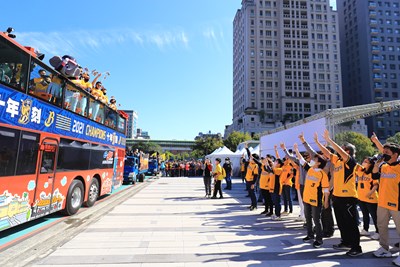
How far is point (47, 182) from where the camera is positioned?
649 cm

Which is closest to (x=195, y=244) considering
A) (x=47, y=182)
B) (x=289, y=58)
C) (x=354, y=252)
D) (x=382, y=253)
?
(x=354, y=252)

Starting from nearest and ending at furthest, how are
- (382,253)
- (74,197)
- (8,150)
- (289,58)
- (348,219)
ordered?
(382,253)
(348,219)
(8,150)
(74,197)
(289,58)

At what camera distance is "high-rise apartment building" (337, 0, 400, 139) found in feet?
250

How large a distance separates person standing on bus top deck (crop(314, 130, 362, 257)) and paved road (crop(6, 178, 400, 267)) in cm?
29

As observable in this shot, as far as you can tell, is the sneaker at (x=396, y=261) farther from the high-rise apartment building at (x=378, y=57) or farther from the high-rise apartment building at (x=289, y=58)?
the high-rise apartment building at (x=378, y=57)

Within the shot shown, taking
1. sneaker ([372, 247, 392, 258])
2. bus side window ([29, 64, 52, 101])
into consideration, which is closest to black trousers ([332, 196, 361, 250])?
sneaker ([372, 247, 392, 258])

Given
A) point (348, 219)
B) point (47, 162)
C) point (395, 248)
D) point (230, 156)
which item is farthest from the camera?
point (230, 156)

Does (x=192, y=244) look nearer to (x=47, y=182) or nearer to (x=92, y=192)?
(x=47, y=182)

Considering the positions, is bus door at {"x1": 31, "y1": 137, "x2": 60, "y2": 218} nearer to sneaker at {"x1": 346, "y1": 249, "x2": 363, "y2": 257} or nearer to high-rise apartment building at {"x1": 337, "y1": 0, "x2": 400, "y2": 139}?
sneaker at {"x1": 346, "y1": 249, "x2": 363, "y2": 257}

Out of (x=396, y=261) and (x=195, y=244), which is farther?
(x=195, y=244)

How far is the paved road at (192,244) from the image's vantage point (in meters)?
4.55

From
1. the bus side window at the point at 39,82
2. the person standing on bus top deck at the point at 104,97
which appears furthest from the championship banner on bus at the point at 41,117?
the person standing on bus top deck at the point at 104,97

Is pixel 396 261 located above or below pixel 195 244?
above

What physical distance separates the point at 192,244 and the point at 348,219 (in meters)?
3.08
